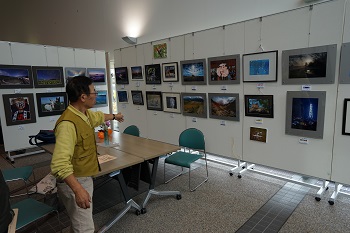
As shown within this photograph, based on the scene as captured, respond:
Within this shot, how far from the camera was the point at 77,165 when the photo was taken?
171 centimetres

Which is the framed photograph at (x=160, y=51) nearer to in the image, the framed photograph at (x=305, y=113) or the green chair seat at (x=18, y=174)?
the framed photograph at (x=305, y=113)

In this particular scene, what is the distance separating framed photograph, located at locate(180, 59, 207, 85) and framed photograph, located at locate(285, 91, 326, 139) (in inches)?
59.4

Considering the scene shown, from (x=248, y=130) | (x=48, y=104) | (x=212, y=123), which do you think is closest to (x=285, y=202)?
(x=248, y=130)

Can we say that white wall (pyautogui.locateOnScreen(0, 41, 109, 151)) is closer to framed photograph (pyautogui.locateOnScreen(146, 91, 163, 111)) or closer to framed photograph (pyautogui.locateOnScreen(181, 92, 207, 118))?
framed photograph (pyautogui.locateOnScreen(146, 91, 163, 111))

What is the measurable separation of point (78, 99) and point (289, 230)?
2502mm

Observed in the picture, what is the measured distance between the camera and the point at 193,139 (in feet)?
12.3

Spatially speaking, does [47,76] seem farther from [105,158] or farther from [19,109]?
[105,158]

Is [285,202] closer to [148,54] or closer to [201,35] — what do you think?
[201,35]

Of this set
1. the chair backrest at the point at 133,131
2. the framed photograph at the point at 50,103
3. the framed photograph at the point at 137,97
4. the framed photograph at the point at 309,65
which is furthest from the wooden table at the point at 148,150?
the framed photograph at the point at 50,103

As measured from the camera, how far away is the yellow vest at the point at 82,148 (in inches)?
64.6

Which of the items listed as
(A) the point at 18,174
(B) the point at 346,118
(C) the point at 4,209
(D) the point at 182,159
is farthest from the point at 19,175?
(B) the point at 346,118

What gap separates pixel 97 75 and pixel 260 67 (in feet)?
14.6

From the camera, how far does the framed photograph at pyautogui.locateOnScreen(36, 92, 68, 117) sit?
17.1 feet

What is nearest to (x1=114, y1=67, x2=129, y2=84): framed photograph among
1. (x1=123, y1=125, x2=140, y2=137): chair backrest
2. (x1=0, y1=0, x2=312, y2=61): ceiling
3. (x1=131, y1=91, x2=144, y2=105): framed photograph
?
(x1=131, y1=91, x2=144, y2=105): framed photograph
